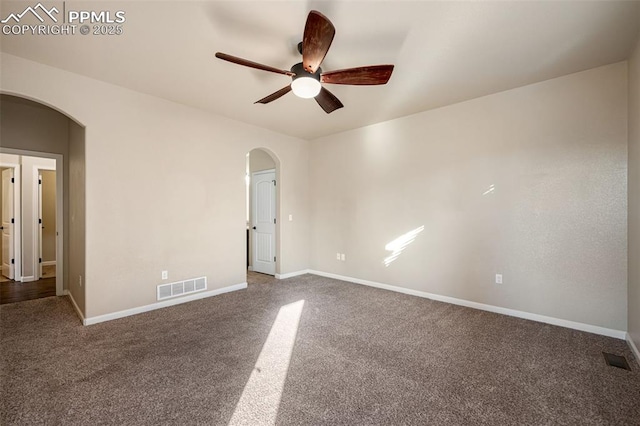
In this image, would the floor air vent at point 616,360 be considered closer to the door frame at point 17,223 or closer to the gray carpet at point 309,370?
the gray carpet at point 309,370

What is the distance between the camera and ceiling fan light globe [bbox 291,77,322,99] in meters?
2.41

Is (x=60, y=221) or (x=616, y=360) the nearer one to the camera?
(x=616, y=360)

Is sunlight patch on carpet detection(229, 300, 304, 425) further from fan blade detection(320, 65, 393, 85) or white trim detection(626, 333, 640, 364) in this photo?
white trim detection(626, 333, 640, 364)

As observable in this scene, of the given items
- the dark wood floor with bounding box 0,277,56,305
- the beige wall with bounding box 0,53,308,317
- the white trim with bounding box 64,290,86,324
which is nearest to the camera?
the beige wall with bounding box 0,53,308,317

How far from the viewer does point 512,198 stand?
3.41 metres

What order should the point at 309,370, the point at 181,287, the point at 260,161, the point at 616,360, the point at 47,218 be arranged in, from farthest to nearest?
the point at 47,218 < the point at 260,161 < the point at 181,287 < the point at 616,360 < the point at 309,370

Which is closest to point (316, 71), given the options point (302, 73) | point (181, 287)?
point (302, 73)

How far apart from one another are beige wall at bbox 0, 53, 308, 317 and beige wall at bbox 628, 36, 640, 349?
180 inches

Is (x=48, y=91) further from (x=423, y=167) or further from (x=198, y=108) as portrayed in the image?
(x=423, y=167)

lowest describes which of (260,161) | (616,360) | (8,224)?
(616,360)

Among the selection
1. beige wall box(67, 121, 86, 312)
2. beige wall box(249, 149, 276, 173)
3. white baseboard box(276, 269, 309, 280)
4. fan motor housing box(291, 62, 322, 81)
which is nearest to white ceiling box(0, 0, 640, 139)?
fan motor housing box(291, 62, 322, 81)

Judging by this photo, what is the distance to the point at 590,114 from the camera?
9.73 feet

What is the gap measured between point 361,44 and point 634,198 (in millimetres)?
2842

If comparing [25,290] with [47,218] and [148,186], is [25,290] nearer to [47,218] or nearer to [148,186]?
[47,218]
